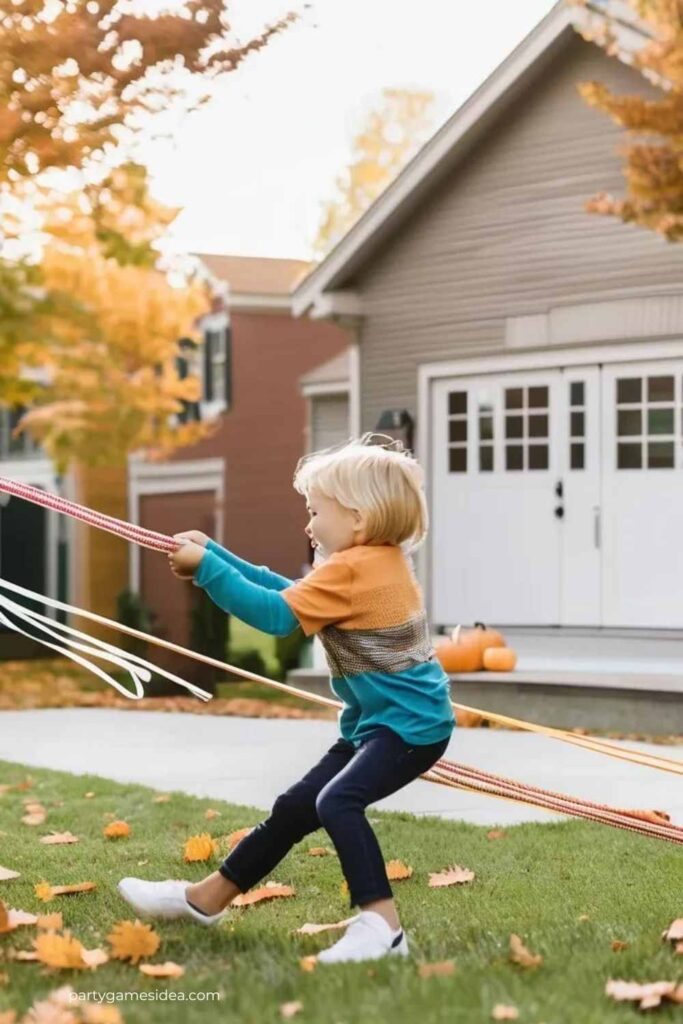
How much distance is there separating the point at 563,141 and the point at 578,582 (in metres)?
3.59

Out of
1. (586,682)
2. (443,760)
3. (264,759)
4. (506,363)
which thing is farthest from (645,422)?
(443,760)

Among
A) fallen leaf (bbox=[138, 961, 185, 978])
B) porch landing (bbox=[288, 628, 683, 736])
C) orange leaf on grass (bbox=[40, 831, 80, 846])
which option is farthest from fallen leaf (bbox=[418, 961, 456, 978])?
porch landing (bbox=[288, 628, 683, 736])

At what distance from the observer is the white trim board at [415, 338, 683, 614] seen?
13523mm

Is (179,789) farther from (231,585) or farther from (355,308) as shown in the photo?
(355,308)

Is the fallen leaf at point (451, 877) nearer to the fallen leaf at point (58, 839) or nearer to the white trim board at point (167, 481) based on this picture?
the fallen leaf at point (58, 839)

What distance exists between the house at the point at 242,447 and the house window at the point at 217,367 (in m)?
0.01

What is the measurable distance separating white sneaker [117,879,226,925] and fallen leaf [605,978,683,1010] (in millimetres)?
1281

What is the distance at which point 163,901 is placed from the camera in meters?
4.84

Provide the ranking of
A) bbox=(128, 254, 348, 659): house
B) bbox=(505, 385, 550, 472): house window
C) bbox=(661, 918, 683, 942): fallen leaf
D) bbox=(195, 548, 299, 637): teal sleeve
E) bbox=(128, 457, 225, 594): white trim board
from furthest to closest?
bbox=(128, 457, 225, 594): white trim board → bbox=(128, 254, 348, 659): house → bbox=(505, 385, 550, 472): house window → bbox=(661, 918, 683, 942): fallen leaf → bbox=(195, 548, 299, 637): teal sleeve

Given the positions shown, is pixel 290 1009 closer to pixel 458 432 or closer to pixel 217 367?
pixel 458 432

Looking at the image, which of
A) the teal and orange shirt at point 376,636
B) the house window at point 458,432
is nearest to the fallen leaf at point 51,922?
the teal and orange shirt at point 376,636

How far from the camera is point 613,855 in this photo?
6.15 meters

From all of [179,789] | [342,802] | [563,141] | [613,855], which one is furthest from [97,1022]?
[563,141]

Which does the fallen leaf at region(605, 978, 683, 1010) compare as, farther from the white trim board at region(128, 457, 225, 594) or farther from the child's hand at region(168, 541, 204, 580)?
the white trim board at region(128, 457, 225, 594)
